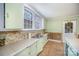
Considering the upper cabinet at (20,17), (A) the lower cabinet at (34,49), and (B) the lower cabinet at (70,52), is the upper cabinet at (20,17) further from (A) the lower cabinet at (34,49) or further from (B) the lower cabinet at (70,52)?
(B) the lower cabinet at (70,52)

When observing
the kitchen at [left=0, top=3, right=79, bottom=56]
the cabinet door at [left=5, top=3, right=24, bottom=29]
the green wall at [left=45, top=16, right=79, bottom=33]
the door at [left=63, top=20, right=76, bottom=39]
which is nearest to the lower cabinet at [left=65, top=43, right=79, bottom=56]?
the kitchen at [left=0, top=3, right=79, bottom=56]

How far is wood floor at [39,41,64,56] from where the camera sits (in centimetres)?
187

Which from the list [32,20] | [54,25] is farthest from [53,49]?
[32,20]

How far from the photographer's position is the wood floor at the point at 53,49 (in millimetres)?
1871

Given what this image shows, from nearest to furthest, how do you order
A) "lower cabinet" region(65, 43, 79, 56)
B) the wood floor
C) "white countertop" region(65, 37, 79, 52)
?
1. "lower cabinet" region(65, 43, 79, 56)
2. the wood floor
3. "white countertop" region(65, 37, 79, 52)

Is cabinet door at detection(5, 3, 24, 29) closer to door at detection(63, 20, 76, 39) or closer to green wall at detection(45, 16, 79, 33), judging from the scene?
green wall at detection(45, 16, 79, 33)

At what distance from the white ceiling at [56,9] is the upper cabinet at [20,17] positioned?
0.33 ft

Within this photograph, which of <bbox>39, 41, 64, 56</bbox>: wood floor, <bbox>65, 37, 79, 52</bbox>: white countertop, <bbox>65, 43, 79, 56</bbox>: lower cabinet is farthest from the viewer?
<bbox>65, 37, 79, 52</bbox>: white countertop

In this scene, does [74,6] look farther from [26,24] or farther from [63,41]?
[26,24]

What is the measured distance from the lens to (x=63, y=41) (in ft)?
6.63

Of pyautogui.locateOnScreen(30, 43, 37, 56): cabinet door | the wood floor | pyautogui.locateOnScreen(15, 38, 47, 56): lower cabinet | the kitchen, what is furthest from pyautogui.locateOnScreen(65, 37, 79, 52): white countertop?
pyautogui.locateOnScreen(30, 43, 37, 56): cabinet door

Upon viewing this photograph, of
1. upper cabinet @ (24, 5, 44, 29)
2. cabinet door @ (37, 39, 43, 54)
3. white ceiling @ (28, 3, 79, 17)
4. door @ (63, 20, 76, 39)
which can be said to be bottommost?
cabinet door @ (37, 39, 43, 54)

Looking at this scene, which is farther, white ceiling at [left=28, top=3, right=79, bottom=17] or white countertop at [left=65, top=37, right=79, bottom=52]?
white countertop at [left=65, top=37, right=79, bottom=52]

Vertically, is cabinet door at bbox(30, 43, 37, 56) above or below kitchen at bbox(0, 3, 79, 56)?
below
